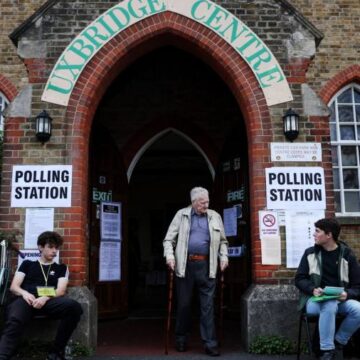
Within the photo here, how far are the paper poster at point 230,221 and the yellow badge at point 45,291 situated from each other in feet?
13.5

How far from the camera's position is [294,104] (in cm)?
684

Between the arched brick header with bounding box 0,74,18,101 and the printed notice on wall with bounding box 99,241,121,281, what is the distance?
361 centimetres

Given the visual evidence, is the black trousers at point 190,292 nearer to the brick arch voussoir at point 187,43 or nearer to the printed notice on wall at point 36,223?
the brick arch voussoir at point 187,43

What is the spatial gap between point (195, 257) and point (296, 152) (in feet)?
6.52

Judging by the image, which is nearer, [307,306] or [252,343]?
[307,306]

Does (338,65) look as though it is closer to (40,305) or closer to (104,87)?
(104,87)

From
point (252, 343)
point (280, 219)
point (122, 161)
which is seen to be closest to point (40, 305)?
point (252, 343)

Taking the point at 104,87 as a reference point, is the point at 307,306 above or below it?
below

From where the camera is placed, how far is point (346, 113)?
1030 cm

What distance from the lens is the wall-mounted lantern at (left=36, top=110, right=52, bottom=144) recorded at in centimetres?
652

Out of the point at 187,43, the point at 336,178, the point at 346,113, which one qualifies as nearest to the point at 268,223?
the point at 187,43

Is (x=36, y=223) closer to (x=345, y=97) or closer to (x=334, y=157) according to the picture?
(x=334, y=157)

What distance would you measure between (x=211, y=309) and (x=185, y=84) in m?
5.53

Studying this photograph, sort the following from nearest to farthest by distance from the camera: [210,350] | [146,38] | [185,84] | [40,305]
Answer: [40,305] < [210,350] < [146,38] < [185,84]
